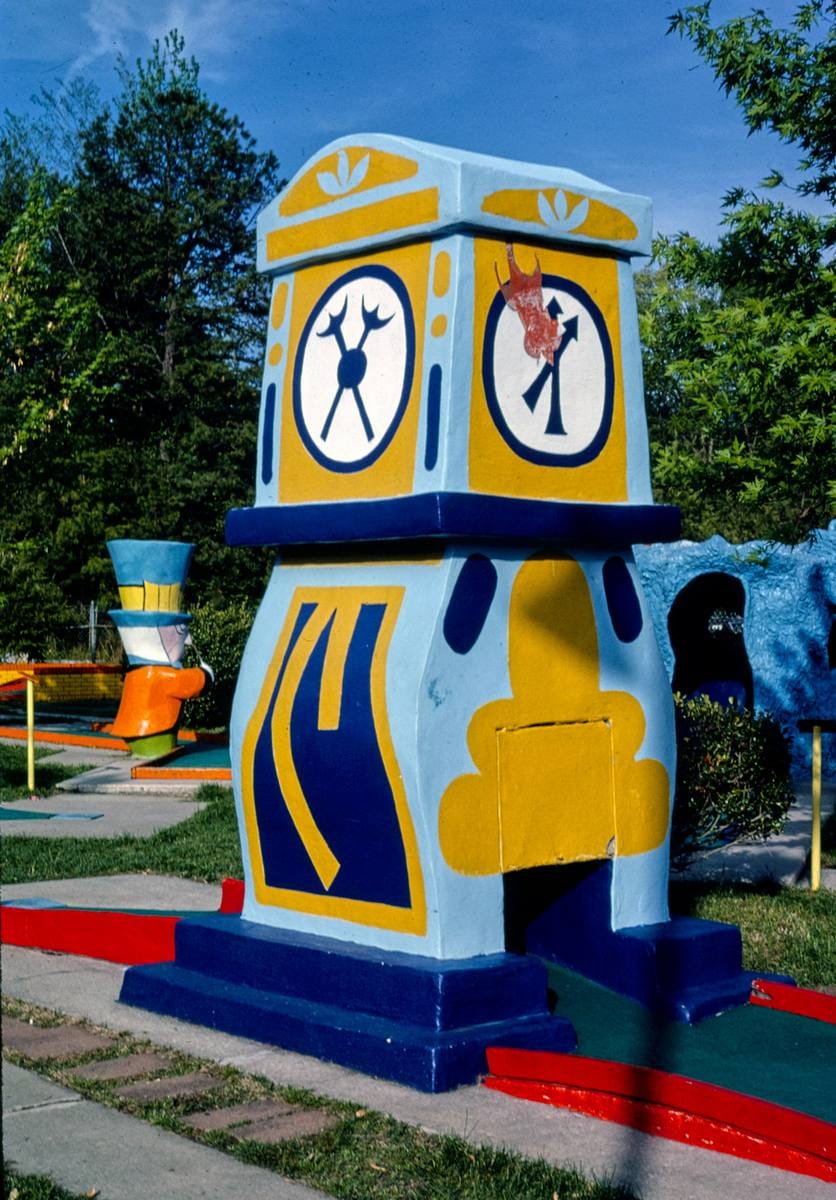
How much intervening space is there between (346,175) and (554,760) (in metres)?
2.54

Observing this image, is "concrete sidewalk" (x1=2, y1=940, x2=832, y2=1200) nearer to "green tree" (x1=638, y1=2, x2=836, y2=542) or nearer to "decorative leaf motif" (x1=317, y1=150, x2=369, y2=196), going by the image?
"decorative leaf motif" (x1=317, y1=150, x2=369, y2=196)

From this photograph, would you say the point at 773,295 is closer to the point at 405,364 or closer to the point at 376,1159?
the point at 405,364

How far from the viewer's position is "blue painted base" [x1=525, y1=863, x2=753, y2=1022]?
5.97 meters

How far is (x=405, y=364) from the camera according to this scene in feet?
19.7

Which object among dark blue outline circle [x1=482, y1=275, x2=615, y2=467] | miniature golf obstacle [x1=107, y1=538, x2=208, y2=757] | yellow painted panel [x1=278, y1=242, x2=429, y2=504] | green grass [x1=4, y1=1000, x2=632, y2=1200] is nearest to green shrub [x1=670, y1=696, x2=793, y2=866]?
dark blue outline circle [x1=482, y1=275, x2=615, y2=467]

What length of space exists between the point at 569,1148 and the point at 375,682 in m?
1.87

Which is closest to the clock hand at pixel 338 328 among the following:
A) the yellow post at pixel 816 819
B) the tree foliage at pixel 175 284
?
the yellow post at pixel 816 819

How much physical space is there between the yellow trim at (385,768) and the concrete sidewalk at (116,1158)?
4.08 ft

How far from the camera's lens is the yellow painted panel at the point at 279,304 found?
665 cm

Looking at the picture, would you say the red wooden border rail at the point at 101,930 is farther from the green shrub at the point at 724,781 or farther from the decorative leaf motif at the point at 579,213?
the decorative leaf motif at the point at 579,213

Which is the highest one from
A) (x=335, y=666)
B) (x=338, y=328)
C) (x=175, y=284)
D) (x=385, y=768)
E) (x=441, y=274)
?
(x=175, y=284)

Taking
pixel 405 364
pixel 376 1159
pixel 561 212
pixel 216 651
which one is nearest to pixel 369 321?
pixel 405 364

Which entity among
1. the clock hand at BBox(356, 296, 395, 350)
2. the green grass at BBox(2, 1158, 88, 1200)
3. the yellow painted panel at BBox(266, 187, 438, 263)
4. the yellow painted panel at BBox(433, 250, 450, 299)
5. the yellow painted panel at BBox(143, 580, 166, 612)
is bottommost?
the green grass at BBox(2, 1158, 88, 1200)

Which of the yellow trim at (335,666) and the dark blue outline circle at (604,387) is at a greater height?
the dark blue outline circle at (604,387)
